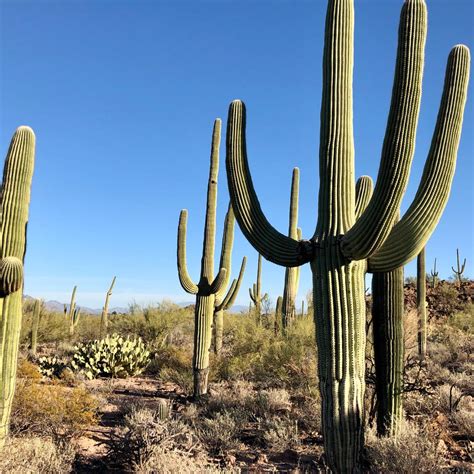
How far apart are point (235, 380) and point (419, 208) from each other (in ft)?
23.0

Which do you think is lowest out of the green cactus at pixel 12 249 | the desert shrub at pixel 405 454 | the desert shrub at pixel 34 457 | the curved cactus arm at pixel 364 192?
the desert shrub at pixel 34 457

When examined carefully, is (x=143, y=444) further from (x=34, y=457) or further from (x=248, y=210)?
(x=248, y=210)

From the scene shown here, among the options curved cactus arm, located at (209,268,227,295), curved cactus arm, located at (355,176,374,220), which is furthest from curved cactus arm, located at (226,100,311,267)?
curved cactus arm, located at (209,268,227,295)

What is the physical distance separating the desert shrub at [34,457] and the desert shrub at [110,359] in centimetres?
577

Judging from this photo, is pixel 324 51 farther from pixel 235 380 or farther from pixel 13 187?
pixel 235 380

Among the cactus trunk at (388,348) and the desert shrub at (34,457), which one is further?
the cactus trunk at (388,348)

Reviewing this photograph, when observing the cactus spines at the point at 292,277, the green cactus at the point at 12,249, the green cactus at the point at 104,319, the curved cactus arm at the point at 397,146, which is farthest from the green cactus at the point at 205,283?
the green cactus at the point at 104,319

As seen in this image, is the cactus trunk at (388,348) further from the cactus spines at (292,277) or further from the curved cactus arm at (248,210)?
the cactus spines at (292,277)

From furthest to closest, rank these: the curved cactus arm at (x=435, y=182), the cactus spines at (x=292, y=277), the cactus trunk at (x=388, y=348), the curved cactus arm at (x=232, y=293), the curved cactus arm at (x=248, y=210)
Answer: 1. the cactus spines at (x=292, y=277)
2. the curved cactus arm at (x=232, y=293)
3. the cactus trunk at (x=388, y=348)
4. the curved cactus arm at (x=248, y=210)
5. the curved cactus arm at (x=435, y=182)

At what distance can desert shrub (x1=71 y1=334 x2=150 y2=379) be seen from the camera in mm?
12188

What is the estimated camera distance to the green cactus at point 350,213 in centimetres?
483

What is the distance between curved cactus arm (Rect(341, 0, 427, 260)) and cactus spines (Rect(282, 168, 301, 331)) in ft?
26.4

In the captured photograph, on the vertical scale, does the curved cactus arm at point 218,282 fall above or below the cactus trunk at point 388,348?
above

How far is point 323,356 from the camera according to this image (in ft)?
16.8
